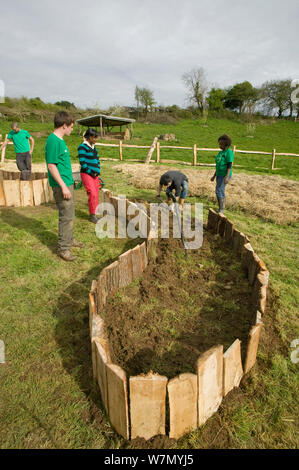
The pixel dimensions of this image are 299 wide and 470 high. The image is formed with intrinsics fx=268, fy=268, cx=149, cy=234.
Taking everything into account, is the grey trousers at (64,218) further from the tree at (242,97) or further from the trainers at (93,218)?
the tree at (242,97)

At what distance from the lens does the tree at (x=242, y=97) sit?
44428 mm

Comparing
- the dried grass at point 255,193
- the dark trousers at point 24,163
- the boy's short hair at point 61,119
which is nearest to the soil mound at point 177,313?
the boy's short hair at point 61,119

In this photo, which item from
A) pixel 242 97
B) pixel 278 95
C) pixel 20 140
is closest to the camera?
pixel 20 140

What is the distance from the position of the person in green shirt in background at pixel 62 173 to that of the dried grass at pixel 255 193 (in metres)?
4.05

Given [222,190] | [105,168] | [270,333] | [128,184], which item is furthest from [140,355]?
[105,168]

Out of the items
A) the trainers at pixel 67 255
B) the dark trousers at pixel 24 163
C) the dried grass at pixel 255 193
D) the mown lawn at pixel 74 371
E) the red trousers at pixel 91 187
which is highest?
the dark trousers at pixel 24 163

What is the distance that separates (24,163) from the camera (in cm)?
694

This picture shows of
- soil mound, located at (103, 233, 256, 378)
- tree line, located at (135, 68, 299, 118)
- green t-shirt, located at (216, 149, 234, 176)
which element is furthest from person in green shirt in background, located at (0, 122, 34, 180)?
tree line, located at (135, 68, 299, 118)

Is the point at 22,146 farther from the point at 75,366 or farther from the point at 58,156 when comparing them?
the point at 75,366

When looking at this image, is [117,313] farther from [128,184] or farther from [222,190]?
[128,184]

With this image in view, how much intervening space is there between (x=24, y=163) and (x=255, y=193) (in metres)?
6.09

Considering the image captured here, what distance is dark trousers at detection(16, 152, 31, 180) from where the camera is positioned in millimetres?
6793

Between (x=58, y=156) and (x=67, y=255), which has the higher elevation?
(x=58, y=156)

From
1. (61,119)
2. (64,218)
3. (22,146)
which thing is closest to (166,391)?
(64,218)
